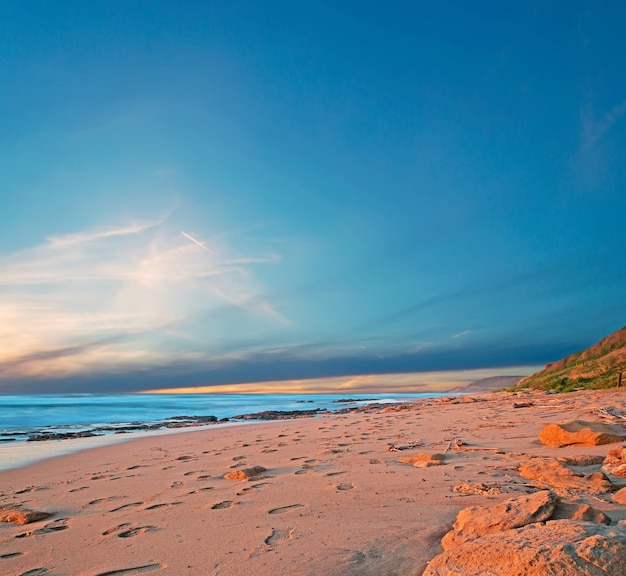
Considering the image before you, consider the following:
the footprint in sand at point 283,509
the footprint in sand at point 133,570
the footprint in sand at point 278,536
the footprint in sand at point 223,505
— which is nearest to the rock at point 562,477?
the footprint in sand at point 283,509

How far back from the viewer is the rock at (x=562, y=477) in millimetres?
4062

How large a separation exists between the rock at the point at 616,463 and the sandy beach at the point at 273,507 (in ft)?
0.34

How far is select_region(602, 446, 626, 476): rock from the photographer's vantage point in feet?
14.7

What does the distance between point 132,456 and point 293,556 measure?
7.75m

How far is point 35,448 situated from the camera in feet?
41.6

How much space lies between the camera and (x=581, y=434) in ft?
20.8

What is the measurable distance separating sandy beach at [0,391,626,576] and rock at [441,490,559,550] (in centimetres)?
15

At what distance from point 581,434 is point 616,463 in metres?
1.63

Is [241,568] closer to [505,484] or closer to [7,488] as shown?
[505,484]

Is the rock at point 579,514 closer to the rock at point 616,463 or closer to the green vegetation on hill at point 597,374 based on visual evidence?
the rock at point 616,463

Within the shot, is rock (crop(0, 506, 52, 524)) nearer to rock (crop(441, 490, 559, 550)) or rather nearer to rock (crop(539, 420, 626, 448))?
rock (crop(441, 490, 559, 550))

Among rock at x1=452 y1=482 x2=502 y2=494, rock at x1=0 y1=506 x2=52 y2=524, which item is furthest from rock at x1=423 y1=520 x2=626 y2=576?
rock at x1=0 y1=506 x2=52 y2=524

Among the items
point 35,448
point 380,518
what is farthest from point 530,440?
point 35,448

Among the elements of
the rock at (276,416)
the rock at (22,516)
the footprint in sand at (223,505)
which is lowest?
the rock at (276,416)
